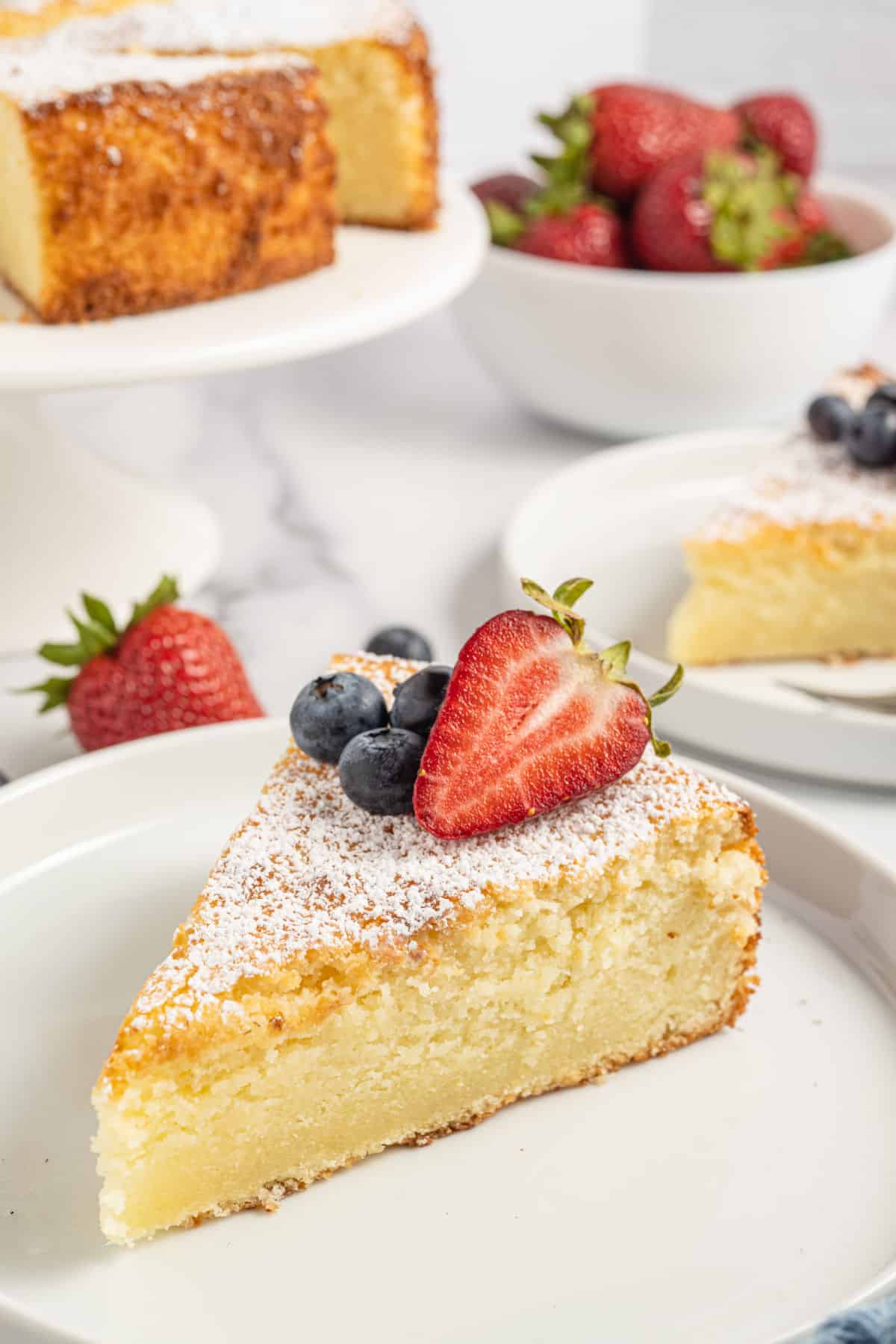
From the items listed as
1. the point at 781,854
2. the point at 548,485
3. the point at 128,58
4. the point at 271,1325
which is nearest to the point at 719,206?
the point at 548,485

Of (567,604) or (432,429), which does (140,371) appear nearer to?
(567,604)

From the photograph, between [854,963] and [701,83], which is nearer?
[854,963]

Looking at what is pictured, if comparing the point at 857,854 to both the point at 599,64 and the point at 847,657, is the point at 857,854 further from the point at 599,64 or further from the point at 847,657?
the point at 599,64

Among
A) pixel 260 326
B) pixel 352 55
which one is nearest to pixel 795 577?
pixel 260 326

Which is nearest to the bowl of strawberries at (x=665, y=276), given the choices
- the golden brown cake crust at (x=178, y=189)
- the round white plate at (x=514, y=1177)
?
the golden brown cake crust at (x=178, y=189)

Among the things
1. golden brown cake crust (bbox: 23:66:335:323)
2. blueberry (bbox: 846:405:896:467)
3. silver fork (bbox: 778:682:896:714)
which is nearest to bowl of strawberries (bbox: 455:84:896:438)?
blueberry (bbox: 846:405:896:467)

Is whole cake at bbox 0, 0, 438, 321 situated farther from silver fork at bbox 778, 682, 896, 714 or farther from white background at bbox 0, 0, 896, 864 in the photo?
silver fork at bbox 778, 682, 896, 714
